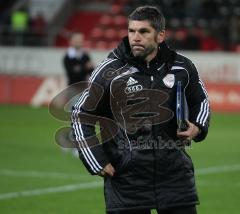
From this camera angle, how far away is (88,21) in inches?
1363

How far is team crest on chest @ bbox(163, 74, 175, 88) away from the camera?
20.6ft

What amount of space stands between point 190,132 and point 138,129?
397 mm

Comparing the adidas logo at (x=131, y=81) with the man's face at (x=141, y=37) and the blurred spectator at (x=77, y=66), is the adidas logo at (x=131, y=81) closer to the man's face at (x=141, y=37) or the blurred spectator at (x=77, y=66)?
the man's face at (x=141, y=37)

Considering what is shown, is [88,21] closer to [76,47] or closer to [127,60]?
[76,47]

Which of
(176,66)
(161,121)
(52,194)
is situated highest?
(176,66)

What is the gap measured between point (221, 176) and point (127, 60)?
312 inches

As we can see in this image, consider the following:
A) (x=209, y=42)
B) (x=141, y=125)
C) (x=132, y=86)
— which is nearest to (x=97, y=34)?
(x=209, y=42)

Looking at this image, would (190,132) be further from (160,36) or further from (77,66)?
(77,66)

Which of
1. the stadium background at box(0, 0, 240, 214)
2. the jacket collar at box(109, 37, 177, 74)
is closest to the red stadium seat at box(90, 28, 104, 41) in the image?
the stadium background at box(0, 0, 240, 214)

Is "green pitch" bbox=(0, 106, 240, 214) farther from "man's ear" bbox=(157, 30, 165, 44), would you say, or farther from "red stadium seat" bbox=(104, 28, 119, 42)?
"red stadium seat" bbox=(104, 28, 119, 42)

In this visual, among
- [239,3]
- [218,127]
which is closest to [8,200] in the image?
[218,127]

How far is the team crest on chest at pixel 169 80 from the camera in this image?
627cm

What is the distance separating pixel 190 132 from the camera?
617 cm

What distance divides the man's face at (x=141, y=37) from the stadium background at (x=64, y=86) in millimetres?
4665
